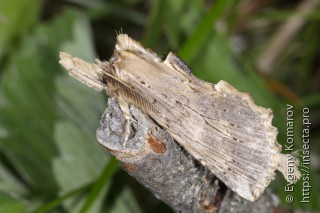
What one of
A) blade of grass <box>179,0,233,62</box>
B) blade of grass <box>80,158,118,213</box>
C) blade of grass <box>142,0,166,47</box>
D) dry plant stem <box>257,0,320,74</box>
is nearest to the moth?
blade of grass <box>80,158,118,213</box>

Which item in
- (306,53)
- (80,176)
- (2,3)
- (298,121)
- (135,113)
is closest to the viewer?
(135,113)

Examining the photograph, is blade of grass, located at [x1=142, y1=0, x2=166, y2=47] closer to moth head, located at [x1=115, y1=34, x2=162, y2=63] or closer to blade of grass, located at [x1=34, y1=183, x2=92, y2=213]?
blade of grass, located at [x1=34, y1=183, x2=92, y2=213]

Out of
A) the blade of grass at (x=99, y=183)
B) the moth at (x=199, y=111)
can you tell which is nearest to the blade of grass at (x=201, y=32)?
the blade of grass at (x=99, y=183)

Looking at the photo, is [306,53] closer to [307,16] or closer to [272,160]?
[307,16]

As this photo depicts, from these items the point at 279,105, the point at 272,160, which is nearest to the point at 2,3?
the point at 279,105

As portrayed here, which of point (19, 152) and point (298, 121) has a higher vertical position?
point (298, 121)

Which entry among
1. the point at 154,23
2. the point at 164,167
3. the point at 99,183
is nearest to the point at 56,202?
the point at 99,183
